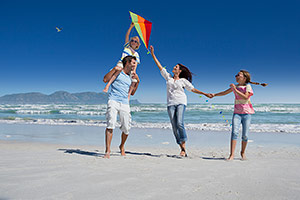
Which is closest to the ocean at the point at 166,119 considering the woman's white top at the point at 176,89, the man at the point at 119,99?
the woman's white top at the point at 176,89

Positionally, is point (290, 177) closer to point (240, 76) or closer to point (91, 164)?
point (240, 76)

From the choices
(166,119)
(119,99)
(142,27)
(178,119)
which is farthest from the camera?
(166,119)

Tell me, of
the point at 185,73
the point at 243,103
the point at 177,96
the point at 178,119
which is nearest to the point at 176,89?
the point at 177,96

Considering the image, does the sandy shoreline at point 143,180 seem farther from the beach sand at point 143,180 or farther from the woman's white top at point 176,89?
the woman's white top at point 176,89

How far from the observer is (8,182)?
2.50 m

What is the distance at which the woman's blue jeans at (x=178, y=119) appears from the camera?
454cm

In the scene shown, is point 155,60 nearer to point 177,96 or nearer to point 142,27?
point 142,27

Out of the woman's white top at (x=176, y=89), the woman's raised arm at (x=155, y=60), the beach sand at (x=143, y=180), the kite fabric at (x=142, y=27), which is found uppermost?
the kite fabric at (x=142, y=27)

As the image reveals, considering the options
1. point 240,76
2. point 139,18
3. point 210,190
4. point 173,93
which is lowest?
point 210,190

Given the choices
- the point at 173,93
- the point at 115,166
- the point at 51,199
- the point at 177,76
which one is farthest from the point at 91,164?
the point at 177,76

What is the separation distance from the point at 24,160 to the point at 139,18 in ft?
11.1

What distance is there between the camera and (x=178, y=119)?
4.55 meters

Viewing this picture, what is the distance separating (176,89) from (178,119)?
1.99 ft

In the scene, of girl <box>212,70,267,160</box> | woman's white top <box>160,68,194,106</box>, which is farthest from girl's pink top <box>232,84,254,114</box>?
woman's white top <box>160,68,194,106</box>
